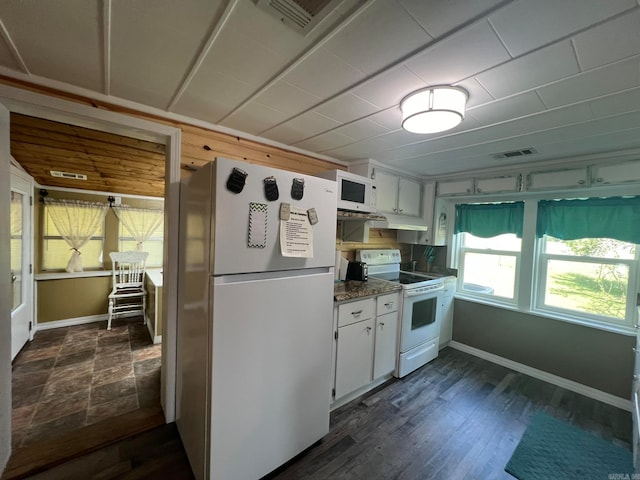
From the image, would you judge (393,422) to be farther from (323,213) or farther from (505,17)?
(505,17)

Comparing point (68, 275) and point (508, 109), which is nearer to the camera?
point (508, 109)

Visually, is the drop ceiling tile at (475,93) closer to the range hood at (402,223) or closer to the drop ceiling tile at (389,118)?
the drop ceiling tile at (389,118)

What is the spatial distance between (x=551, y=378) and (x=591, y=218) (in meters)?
1.69

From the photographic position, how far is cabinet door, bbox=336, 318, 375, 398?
2.09 m

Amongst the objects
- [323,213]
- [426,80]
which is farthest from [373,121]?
[323,213]

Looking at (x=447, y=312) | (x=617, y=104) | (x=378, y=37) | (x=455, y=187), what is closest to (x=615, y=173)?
(x=617, y=104)

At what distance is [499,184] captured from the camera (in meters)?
2.87

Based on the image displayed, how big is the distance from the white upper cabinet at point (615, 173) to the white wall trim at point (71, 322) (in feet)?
21.5

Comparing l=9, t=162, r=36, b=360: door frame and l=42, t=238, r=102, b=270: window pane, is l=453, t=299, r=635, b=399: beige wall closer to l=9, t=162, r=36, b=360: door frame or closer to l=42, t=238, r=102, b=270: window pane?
l=9, t=162, r=36, b=360: door frame

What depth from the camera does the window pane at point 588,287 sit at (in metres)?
2.46

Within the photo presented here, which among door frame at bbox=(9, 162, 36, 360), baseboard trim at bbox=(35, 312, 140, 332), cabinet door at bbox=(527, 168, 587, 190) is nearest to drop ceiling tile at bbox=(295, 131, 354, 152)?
cabinet door at bbox=(527, 168, 587, 190)

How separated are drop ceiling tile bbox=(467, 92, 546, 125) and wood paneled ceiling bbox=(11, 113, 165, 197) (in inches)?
97.2

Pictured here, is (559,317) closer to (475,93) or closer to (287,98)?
(475,93)

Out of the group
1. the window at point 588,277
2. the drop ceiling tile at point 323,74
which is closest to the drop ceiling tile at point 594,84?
the drop ceiling tile at point 323,74
